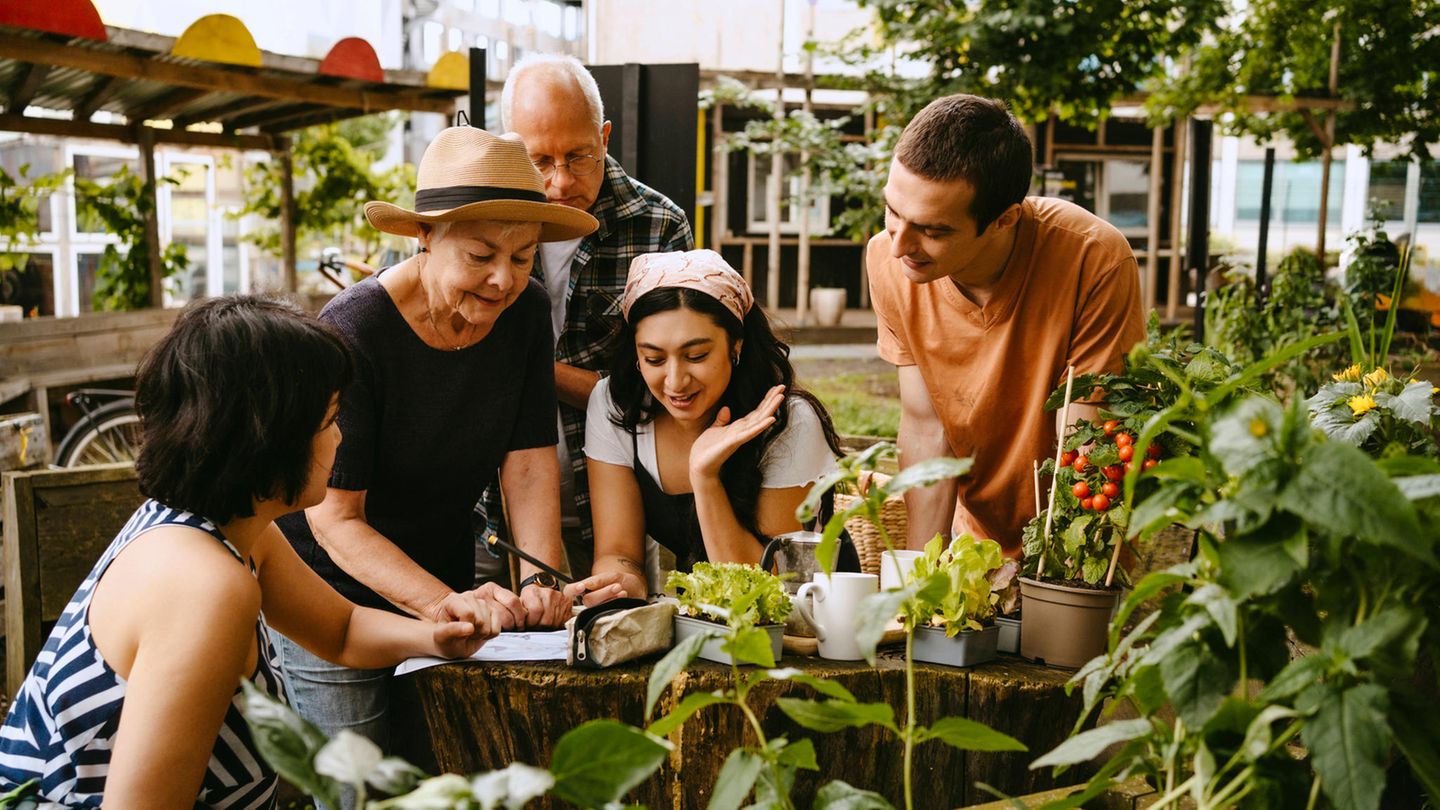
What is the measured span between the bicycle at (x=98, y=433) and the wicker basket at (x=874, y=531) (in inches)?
161

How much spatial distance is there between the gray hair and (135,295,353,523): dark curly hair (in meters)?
1.21

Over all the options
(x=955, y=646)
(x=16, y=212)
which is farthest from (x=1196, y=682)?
(x=16, y=212)

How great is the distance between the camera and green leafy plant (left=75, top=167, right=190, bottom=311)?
729 cm

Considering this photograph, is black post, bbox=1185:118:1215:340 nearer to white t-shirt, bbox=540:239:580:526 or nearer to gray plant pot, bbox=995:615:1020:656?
white t-shirt, bbox=540:239:580:526

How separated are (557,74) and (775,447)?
94 centimetres

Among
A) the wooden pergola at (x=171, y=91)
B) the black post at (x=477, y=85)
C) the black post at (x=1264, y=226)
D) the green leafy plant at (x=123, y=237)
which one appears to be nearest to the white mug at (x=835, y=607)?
the black post at (x=477, y=85)

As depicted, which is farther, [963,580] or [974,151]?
[974,151]

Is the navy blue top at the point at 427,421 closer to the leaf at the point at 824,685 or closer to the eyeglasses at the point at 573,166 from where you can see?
the eyeglasses at the point at 573,166

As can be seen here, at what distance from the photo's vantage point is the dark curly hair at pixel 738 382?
2.47m

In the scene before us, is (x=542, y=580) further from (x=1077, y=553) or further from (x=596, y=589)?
(x=1077, y=553)

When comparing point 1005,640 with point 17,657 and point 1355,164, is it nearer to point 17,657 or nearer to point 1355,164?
point 17,657

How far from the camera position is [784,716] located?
1.93m

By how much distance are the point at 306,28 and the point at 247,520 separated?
913cm

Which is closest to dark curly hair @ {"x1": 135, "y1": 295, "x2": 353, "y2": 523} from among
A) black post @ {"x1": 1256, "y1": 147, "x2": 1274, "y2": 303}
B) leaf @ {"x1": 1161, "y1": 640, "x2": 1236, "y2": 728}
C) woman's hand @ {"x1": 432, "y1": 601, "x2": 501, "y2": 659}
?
woman's hand @ {"x1": 432, "y1": 601, "x2": 501, "y2": 659}
